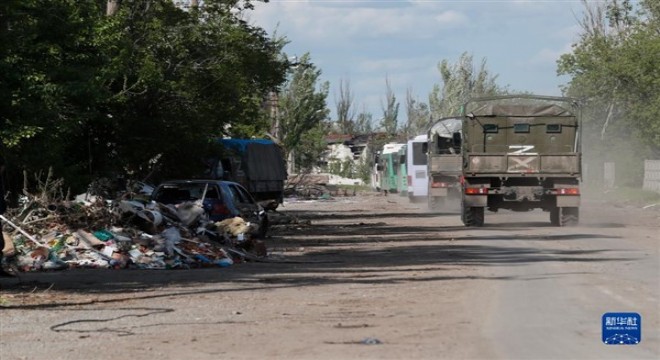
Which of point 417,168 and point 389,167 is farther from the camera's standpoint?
point 389,167

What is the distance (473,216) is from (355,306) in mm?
19456

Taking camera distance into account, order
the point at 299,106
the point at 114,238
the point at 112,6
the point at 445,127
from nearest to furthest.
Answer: the point at 114,238 < the point at 112,6 < the point at 445,127 < the point at 299,106

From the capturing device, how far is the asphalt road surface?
1063 cm

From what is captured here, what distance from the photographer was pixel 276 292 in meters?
15.9

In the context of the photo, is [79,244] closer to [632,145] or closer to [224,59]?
[224,59]

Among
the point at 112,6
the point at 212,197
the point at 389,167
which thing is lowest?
the point at 212,197

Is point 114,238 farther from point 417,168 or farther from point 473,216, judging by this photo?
point 417,168

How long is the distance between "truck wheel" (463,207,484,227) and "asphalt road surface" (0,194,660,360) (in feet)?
25.0

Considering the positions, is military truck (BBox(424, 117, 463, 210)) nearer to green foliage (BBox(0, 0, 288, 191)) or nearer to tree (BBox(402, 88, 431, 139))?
green foliage (BBox(0, 0, 288, 191))

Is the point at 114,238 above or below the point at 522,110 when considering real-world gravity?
below

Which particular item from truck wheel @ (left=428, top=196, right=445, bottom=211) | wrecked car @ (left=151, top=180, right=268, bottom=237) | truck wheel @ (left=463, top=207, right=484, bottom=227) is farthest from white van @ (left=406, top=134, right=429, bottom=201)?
wrecked car @ (left=151, top=180, right=268, bottom=237)

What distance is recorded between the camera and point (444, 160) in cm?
4269

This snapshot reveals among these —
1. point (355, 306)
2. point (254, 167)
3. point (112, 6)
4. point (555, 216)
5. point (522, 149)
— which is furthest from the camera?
point (254, 167)

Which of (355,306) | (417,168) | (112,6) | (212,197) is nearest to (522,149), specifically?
(212,197)
